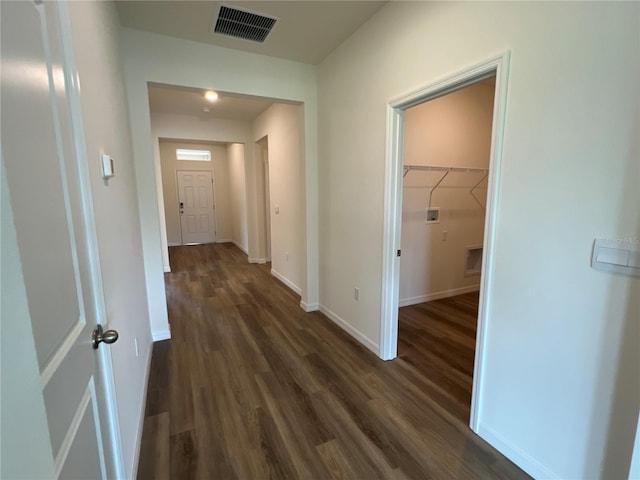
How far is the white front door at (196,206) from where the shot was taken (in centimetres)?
770

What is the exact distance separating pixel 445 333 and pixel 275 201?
10.2 ft

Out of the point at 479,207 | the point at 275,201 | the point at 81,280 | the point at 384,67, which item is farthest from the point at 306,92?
the point at 81,280

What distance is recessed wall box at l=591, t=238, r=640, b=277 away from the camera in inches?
44.3

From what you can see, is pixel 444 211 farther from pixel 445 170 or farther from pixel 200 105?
pixel 200 105

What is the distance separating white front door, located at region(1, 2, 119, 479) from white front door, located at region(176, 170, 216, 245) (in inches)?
284

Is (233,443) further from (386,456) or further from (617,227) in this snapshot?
(617,227)

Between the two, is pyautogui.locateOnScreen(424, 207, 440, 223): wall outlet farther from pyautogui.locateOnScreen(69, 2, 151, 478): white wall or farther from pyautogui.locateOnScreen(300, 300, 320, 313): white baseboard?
pyautogui.locateOnScreen(69, 2, 151, 478): white wall

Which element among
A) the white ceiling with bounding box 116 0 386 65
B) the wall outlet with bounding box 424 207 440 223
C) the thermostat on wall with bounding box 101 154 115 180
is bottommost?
the wall outlet with bounding box 424 207 440 223

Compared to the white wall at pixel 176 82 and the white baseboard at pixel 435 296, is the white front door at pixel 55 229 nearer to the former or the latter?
the white wall at pixel 176 82

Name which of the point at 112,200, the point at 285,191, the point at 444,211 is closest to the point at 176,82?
the point at 112,200

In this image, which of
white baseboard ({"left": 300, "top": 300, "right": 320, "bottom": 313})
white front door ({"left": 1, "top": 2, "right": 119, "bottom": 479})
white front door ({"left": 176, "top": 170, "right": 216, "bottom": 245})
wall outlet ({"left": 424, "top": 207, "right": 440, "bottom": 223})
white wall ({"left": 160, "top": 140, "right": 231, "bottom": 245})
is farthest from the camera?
white front door ({"left": 176, "top": 170, "right": 216, "bottom": 245})

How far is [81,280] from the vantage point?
2.97 feet

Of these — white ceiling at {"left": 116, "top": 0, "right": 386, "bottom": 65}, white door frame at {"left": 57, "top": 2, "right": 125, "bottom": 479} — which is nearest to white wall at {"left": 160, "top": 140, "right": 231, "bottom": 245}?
white ceiling at {"left": 116, "top": 0, "right": 386, "bottom": 65}

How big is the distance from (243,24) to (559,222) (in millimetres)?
2631
